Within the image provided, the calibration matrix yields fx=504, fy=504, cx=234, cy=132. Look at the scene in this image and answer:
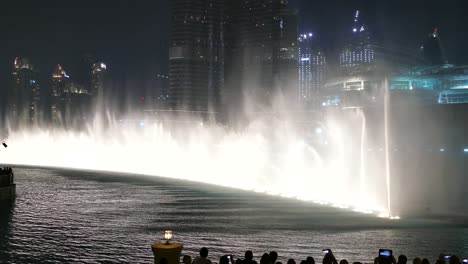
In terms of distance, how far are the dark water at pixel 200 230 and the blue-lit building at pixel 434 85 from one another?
269ft

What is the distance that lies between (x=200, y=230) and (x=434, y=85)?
101 meters

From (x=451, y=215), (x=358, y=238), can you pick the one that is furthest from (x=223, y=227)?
(x=451, y=215)

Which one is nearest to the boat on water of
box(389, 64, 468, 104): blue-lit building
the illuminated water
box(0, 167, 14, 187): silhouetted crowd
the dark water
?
box(0, 167, 14, 187): silhouetted crowd

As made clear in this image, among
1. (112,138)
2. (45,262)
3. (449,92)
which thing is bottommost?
(45,262)

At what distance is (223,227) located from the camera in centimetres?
2886

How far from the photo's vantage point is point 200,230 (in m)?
27.8

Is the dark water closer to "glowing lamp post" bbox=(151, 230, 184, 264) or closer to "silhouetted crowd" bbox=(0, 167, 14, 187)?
"silhouetted crowd" bbox=(0, 167, 14, 187)

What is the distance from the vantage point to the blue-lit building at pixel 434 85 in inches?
4402

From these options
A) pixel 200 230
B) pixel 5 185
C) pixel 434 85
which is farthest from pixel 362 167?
pixel 200 230

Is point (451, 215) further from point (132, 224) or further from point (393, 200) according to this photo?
→ point (132, 224)

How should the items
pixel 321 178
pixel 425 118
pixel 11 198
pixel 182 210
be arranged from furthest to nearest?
1. pixel 425 118
2. pixel 321 178
3. pixel 11 198
4. pixel 182 210

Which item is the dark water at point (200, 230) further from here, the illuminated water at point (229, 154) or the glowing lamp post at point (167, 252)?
the illuminated water at point (229, 154)

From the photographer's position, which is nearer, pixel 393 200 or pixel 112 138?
pixel 393 200

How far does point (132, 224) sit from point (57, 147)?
329 ft
